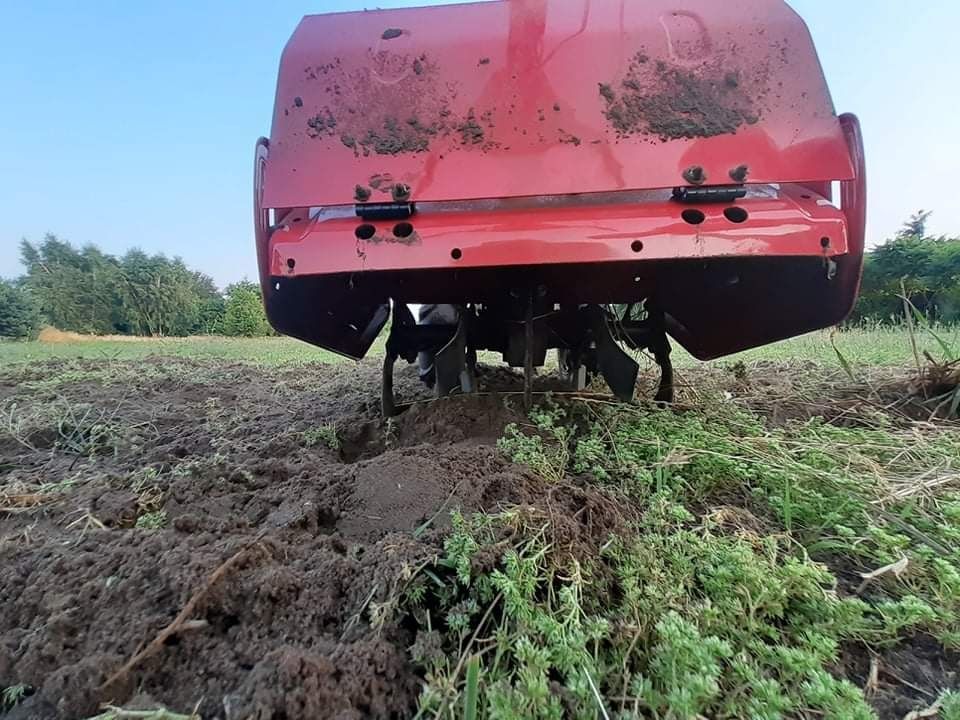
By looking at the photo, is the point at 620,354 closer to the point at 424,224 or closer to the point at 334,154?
the point at 424,224

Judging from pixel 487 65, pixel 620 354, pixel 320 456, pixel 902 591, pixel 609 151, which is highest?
pixel 487 65

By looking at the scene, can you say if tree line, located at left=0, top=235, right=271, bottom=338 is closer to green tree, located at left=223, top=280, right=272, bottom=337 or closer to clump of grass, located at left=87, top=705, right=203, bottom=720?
green tree, located at left=223, top=280, right=272, bottom=337

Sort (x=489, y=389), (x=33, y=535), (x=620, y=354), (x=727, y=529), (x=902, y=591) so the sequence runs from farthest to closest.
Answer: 1. (x=489, y=389)
2. (x=620, y=354)
3. (x=33, y=535)
4. (x=727, y=529)
5. (x=902, y=591)

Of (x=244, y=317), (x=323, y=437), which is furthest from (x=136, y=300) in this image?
(x=323, y=437)

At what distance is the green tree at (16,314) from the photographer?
26.8m

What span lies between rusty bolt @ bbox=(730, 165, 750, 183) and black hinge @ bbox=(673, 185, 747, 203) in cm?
3

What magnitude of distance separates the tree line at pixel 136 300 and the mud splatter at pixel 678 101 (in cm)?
3957

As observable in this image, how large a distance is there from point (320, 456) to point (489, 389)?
127 centimetres

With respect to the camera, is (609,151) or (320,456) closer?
(609,151)

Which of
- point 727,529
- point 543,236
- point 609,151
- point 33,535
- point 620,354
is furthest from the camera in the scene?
point 620,354

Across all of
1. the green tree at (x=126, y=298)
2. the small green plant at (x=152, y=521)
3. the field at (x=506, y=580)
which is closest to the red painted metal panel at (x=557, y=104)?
the field at (x=506, y=580)

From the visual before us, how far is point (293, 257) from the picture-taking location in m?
1.83

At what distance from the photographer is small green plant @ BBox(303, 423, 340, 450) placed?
95.1 inches

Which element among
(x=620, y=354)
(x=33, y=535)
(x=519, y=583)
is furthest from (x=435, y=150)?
(x=33, y=535)
